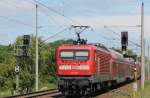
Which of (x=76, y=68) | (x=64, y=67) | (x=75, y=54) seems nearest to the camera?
(x=76, y=68)

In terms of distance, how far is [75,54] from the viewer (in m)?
29.1

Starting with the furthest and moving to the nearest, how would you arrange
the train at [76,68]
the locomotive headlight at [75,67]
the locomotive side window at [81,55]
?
the locomotive side window at [81,55] → the locomotive headlight at [75,67] → the train at [76,68]

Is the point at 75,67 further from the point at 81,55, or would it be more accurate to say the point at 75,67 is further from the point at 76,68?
the point at 81,55

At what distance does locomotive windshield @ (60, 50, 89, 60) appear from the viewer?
95.3 ft

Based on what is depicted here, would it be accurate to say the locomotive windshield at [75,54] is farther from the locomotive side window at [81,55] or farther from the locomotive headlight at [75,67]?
the locomotive headlight at [75,67]

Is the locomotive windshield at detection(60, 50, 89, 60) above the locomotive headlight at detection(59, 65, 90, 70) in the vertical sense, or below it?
above

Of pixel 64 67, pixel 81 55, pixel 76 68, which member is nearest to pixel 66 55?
pixel 64 67

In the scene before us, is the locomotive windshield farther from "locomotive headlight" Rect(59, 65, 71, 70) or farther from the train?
"locomotive headlight" Rect(59, 65, 71, 70)

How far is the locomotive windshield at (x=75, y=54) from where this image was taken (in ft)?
95.3

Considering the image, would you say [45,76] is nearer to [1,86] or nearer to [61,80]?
[1,86]

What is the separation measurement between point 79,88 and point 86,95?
6.54 ft

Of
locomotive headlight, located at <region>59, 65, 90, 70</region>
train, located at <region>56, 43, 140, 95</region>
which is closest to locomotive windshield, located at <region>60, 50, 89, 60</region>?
train, located at <region>56, 43, 140, 95</region>

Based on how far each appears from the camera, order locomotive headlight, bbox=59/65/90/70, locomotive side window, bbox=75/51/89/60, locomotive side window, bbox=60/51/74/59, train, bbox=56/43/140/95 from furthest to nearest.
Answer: locomotive side window, bbox=60/51/74/59 → locomotive side window, bbox=75/51/89/60 → locomotive headlight, bbox=59/65/90/70 → train, bbox=56/43/140/95

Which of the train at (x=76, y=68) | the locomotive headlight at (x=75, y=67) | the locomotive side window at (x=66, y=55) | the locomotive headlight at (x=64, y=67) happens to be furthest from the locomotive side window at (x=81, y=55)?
the locomotive headlight at (x=64, y=67)
